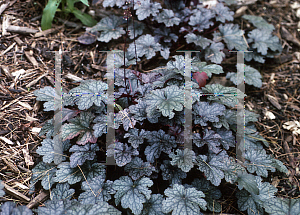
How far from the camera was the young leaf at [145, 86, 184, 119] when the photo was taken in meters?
1.86

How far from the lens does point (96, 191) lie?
1.86 metres

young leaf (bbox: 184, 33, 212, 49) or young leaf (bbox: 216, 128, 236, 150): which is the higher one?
young leaf (bbox: 184, 33, 212, 49)

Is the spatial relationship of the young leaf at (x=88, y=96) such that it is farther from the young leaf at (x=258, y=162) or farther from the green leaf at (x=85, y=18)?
the young leaf at (x=258, y=162)

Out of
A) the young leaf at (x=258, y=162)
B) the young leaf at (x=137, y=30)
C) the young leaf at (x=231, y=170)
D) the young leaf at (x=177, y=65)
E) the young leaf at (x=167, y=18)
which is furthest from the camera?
the young leaf at (x=137, y=30)

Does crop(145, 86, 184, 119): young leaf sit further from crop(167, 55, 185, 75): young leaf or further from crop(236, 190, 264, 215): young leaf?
crop(236, 190, 264, 215): young leaf

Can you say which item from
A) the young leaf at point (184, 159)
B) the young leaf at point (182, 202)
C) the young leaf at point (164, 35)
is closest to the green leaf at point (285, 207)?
the young leaf at point (182, 202)

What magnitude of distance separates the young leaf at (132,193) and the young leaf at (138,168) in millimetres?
40

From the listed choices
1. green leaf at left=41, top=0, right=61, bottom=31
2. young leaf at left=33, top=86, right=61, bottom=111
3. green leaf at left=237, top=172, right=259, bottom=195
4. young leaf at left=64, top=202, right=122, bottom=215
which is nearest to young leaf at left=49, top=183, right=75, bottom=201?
young leaf at left=64, top=202, right=122, bottom=215

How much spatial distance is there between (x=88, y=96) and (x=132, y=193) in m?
0.82

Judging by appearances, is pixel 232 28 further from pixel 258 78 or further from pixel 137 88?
pixel 137 88

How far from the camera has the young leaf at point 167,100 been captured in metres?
1.86

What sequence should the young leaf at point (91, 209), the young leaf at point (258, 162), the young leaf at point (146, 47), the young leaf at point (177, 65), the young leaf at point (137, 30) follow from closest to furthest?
the young leaf at point (91, 209) → the young leaf at point (258, 162) → the young leaf at point (177, 65) → the young leaf at point (146, 47) → the young leaf at point (137, 30)

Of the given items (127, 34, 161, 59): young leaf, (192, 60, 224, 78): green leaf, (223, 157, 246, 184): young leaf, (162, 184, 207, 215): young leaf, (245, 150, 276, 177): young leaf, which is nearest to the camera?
(162, 184, 207, 215): young leaf

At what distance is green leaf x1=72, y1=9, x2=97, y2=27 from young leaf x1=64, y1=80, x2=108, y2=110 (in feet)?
3.73
